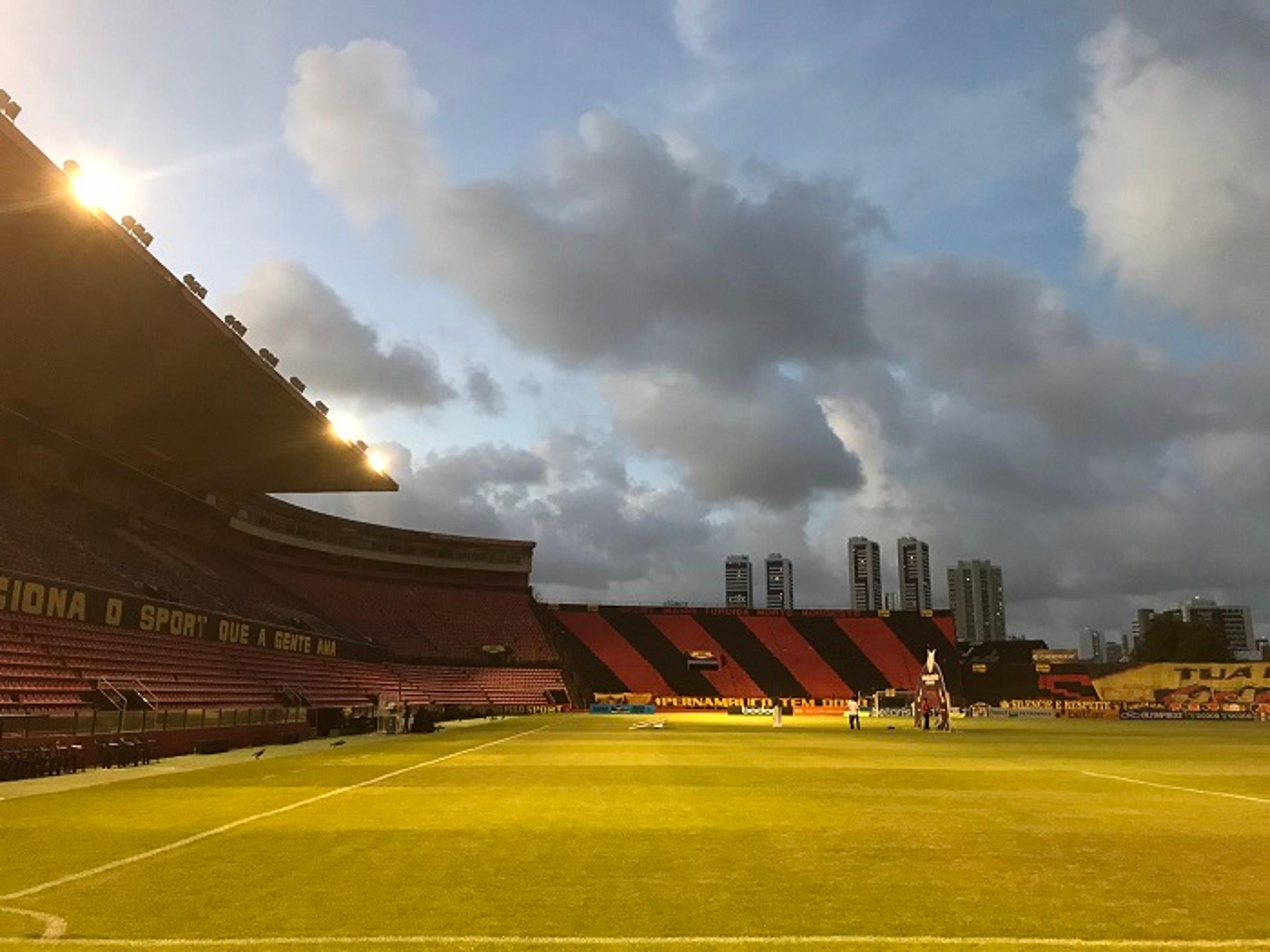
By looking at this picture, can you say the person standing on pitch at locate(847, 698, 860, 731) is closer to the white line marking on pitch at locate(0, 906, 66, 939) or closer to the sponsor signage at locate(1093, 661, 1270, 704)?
the white line marking on pitch at locate(0, 906, 66, 939)

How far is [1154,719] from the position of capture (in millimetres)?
71125

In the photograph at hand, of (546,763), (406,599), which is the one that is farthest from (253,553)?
(546,763)

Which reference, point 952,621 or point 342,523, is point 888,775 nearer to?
point 342,523

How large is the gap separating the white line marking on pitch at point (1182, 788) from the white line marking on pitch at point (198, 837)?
18.1 meters

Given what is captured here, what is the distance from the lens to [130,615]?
38719mm

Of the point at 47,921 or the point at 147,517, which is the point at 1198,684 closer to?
the point at 147,517

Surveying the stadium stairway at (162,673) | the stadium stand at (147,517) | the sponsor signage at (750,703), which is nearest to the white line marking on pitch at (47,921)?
the stadium stand at (147,517)

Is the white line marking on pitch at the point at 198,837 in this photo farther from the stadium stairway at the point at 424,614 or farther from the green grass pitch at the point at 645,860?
the stadium stairway at the point at 424,614

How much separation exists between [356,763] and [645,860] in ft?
63.3

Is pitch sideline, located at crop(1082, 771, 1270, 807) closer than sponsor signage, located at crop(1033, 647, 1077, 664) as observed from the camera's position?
Yes

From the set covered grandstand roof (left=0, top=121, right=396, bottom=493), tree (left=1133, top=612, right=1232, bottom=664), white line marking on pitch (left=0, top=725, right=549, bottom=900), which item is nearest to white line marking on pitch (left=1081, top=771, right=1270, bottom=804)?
white line marking on pitch (left=0, top=725, right=549, bottom=900)

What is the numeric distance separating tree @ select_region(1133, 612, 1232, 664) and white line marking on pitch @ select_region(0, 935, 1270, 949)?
144 meters

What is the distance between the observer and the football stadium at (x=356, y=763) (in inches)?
341

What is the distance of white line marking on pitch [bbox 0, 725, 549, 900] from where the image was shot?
9789mm
